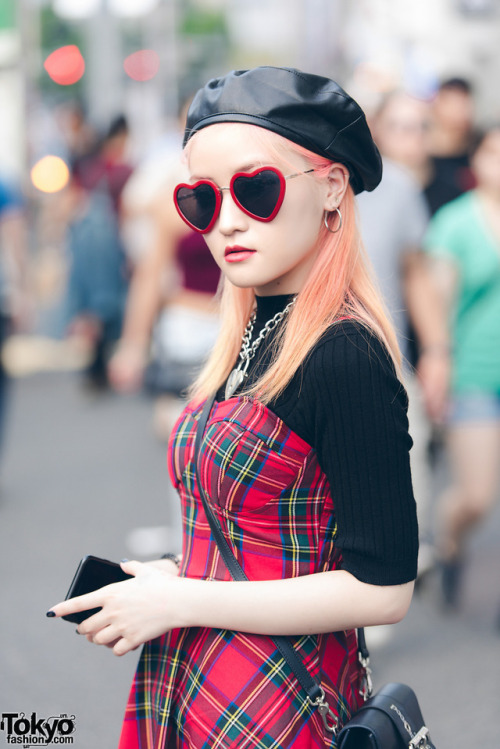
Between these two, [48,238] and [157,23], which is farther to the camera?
[157,23]

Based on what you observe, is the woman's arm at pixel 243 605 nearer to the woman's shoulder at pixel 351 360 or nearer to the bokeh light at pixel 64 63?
the woman's shoulder at pixel 351 360

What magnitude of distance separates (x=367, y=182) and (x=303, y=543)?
2.03ft

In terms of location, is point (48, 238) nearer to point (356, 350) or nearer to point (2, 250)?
point (2, 250)

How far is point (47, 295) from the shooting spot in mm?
16219

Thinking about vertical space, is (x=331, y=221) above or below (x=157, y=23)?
below

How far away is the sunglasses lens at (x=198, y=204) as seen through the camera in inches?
67.7

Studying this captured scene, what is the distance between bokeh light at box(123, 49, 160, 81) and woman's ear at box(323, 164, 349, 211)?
34892 mm

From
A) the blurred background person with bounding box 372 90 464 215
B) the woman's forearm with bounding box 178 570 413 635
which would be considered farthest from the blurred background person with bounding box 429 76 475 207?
the woman's forearm with bounding box 178 570 413 635

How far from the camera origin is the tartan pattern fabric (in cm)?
164

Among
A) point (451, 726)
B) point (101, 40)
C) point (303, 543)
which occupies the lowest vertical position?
point (451, 726)

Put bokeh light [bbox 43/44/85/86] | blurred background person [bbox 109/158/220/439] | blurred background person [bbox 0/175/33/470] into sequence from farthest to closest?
bokeh light [bbox 43/44/85/86] → blurred background person [bbox 0/175/33/470] → blurred background person [bbox 109/158/220/439]

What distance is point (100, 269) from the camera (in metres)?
9.60

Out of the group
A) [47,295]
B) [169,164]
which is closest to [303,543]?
[169,164]

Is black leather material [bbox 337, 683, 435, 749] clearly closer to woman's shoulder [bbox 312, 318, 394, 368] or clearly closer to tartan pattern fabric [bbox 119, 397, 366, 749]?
tartan pattern fabric [bbox 119, 397, 366, 749]
